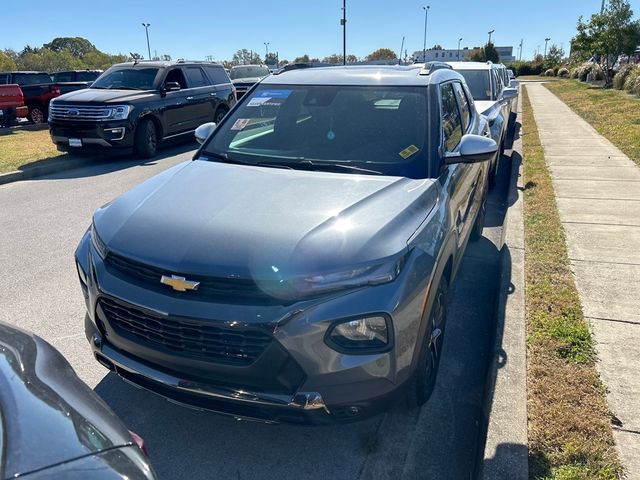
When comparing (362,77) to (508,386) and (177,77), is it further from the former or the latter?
(177,77)

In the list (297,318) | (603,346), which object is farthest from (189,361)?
(603,346)

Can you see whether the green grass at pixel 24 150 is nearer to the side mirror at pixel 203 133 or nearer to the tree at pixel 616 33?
the side mirror at pixel 203 133

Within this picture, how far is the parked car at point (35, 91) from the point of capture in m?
16.4

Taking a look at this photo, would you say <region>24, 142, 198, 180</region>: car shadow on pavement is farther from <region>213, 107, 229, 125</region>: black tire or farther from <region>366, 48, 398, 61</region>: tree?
<region>366, 48, 398, 61</region>: tree

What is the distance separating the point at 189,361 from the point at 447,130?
242cm

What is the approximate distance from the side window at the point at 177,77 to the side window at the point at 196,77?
0.17 meters

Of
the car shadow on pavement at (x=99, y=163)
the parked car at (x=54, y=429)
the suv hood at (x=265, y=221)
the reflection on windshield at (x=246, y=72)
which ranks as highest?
the reflection on windshield at (x=246, y=72)

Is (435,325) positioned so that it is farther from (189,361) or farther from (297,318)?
(189,361)

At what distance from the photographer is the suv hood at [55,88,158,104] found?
9.87m

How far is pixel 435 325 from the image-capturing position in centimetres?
301

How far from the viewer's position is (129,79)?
11.2m

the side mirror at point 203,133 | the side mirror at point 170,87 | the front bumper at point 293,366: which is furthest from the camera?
the side mirror at point 170,87

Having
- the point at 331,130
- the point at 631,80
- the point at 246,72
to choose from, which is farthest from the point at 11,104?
the point at 631,80

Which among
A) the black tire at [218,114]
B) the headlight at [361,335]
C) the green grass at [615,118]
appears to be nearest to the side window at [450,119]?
the headlight at [361,335]
